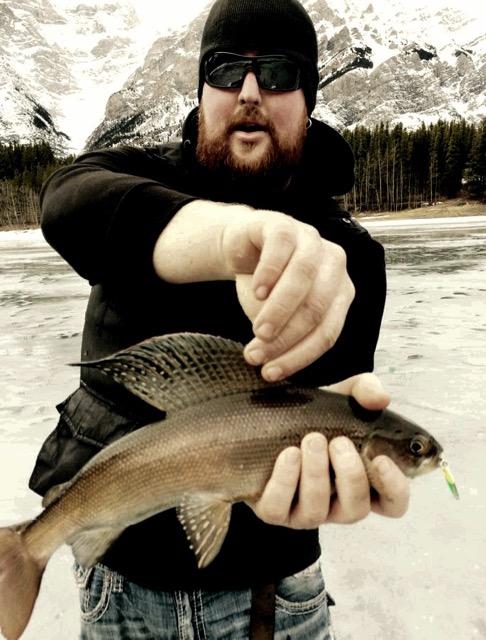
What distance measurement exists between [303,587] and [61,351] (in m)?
5.55

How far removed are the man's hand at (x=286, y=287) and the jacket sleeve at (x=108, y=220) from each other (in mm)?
276

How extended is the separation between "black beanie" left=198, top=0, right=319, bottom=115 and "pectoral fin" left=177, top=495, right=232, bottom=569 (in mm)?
2043

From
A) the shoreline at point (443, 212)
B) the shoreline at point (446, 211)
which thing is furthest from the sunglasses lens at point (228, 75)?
the shoreline at point (446, 211)

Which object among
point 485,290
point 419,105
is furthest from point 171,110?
point 485,290

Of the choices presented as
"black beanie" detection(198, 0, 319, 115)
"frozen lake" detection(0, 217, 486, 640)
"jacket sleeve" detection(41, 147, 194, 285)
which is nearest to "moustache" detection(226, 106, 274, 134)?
"black beanie" detection(198, 0, 319, 115)

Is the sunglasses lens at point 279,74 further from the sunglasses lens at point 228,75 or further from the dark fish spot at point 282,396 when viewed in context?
the dark fish spot at point 282,396

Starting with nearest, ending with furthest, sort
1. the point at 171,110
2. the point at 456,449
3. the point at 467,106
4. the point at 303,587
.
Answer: the point at 303,587 < the point at 456,449 < the point at 467,106 < the point at 171,110

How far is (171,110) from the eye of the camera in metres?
194

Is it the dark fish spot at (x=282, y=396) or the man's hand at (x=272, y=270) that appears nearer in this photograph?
the man's hand at (x=272, y=270)

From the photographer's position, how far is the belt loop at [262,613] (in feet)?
6.64

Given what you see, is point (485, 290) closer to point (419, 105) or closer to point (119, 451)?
point (119, 451)

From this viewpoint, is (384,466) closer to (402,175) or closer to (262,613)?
(262,613)

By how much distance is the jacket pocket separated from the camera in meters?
1.99

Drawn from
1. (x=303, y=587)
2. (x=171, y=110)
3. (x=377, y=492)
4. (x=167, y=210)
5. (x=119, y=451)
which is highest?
(x=171, y=110)
